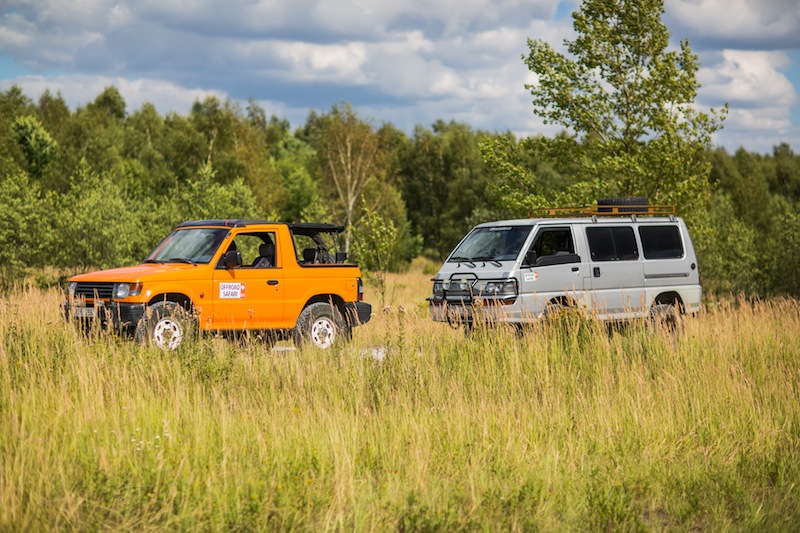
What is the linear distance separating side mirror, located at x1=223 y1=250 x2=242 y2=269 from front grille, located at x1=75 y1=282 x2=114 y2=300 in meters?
1.56

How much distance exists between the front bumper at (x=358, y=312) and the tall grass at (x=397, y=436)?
3265 mm

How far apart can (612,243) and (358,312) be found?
13.4 ft

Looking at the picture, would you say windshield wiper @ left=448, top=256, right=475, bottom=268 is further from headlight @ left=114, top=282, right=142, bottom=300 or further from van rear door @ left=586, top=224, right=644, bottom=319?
→ headlight @ left=114, top=282, right=142, bottom=300

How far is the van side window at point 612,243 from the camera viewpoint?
14.3 m

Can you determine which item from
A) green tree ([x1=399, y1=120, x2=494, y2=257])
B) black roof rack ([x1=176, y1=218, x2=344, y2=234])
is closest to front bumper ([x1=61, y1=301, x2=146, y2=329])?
black roof rack ([x1=176, y1=218, x2=344, y2=234])

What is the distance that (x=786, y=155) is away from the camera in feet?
340

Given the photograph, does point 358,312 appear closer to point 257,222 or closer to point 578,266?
point 257,222

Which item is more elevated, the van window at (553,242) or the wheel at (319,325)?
the van window at (553,242)

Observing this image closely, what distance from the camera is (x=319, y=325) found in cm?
1380

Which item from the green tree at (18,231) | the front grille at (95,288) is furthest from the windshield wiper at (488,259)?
the green tree at (18,231)

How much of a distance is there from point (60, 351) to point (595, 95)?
20.7 metres

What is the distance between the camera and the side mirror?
1275 cm

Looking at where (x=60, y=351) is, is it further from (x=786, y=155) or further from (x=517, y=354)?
(x=786, y=155)

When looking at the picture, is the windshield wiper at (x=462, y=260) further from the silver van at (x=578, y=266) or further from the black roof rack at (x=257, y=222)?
the black roof rack at (x=257, y=222)
